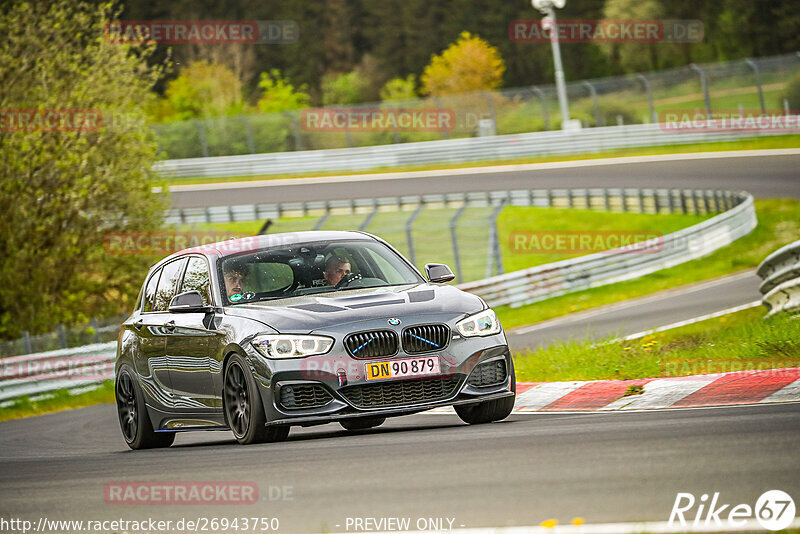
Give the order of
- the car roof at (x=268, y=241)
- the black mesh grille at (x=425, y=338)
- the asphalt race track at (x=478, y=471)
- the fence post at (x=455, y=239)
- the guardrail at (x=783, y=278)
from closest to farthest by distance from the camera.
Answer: the asphalt race track at (x=478, y=471)
the black mesh grille at (x=425, y=338)
the car roof at (x=268, y=241)
the guardrail at (x=783, y=278)
the fence post at (x=455, y=239)

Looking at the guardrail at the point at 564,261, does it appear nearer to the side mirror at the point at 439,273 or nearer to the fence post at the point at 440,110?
the side mirror at the point at 439,273

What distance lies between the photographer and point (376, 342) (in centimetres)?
875

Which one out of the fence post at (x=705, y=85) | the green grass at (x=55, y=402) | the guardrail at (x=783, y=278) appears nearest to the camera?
the guardrail at (x=783, y=278)

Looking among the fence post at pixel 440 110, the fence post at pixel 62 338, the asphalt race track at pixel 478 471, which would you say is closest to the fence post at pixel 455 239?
the fence post at pixel 62 338

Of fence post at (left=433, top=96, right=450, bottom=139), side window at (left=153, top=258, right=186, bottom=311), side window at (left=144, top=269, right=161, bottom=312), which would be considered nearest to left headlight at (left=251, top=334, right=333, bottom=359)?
side window at (left=153, top=258, right=186, bottom=311)

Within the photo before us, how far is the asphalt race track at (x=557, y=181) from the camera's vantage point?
38.2m

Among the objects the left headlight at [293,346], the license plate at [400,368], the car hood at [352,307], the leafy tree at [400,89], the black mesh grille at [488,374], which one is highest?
the leafy tree at [400,89]

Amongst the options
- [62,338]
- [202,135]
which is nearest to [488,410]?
[62,338]

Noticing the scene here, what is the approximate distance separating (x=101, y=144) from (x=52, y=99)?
1562 mm

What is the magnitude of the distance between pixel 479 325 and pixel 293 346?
1.36 metres

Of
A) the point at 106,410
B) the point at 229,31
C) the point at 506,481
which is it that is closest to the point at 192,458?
the point at 506,481

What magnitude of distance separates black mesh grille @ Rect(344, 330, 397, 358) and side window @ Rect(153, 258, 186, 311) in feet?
8.18

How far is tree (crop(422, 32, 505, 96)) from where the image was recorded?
8119cm

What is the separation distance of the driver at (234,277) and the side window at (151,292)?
1359 millimetres
